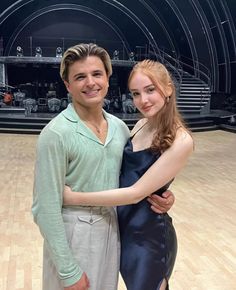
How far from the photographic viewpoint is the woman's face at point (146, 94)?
1.64 meters

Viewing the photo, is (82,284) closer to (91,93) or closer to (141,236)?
(141,236)

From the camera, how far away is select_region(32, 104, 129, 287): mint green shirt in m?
1.52

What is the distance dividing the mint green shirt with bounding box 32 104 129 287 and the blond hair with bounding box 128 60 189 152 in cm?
21

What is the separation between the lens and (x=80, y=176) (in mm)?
1598

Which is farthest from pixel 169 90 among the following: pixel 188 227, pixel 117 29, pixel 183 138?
pixel 117 29

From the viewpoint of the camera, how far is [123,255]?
1737 millimetres

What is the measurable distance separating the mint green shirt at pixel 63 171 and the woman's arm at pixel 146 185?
46mm

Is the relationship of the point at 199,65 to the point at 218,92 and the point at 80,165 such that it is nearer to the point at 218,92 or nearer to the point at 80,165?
the point at 218,92

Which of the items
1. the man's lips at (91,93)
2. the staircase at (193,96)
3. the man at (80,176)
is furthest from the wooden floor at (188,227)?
the staircase at (193,96)

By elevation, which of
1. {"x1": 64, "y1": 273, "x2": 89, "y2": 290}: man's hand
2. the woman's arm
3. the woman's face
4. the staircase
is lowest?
the staircase

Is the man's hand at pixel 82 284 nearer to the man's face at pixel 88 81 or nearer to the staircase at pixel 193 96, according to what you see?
the man's face at pixel 88 81

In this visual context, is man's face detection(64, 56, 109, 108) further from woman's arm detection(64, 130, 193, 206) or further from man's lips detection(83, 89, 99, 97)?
woman's arm detection(64, 130, 193, 206)

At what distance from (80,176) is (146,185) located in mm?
256

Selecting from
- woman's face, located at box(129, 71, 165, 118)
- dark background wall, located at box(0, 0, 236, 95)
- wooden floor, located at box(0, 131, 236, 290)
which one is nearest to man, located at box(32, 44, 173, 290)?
woman's face, located at box(129, 71, 165, 118)
